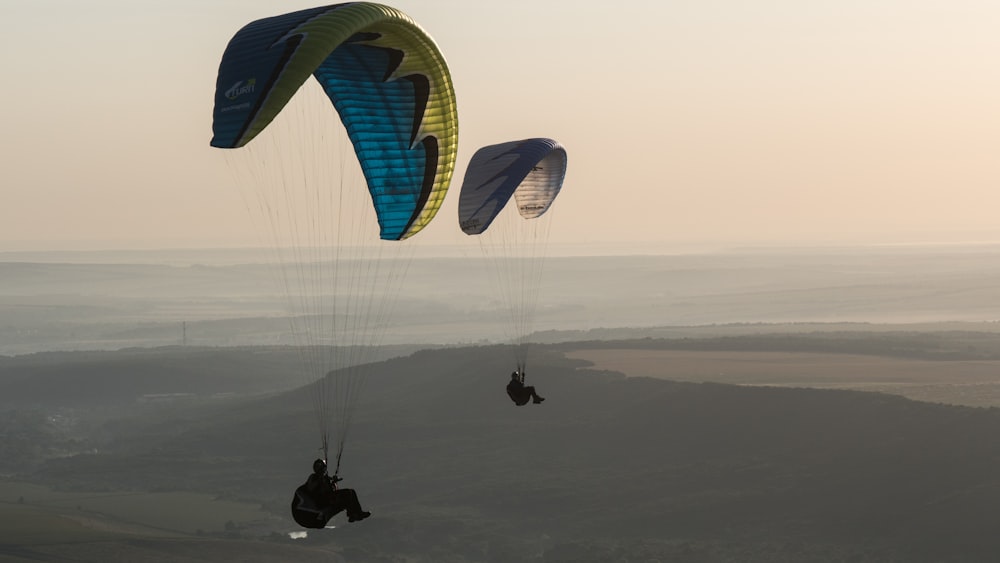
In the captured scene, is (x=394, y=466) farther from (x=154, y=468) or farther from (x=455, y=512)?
(x=154, y=468)

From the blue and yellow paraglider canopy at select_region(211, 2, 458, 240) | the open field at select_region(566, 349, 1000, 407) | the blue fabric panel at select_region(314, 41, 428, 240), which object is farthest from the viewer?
the open field at select_region(566, 349, 1000, 407)

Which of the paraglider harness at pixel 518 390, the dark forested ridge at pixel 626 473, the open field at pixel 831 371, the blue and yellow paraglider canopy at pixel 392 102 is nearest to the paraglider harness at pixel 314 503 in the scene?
the blue and yellow paraglider canopy at pixel 392 102

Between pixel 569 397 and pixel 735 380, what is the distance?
22068mm

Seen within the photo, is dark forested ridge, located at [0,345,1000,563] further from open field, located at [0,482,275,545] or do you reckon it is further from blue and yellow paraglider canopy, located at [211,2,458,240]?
blue and yellow paraglider canopy, located at [211,2,458,240]

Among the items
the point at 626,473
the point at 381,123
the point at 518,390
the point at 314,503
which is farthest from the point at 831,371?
the point at 314,503

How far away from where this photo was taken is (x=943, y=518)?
10112 cm

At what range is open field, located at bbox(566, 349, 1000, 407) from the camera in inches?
5546

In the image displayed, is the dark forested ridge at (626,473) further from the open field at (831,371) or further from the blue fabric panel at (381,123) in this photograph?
the blue fabric panel at (381,123)

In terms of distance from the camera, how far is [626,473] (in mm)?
133625

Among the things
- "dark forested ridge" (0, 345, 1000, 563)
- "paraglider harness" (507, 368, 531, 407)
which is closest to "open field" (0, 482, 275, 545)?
"dark forested ridge" (0, 345, 1000, 563)

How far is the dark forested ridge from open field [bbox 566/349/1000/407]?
27.6ft

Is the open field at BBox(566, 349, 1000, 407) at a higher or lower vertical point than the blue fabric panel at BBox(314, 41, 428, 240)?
lower

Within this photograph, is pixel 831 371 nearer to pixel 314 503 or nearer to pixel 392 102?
pixel 392 102

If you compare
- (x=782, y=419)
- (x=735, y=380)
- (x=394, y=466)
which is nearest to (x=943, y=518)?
(x=782, y=419)
